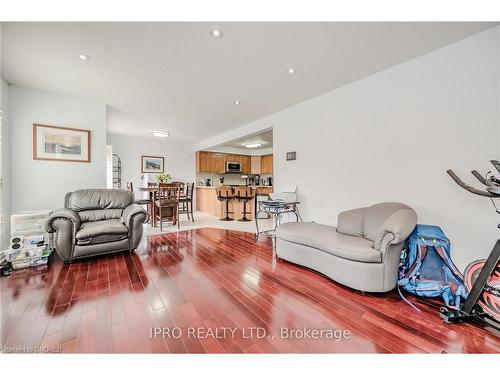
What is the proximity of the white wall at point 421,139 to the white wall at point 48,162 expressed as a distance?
4064 mm

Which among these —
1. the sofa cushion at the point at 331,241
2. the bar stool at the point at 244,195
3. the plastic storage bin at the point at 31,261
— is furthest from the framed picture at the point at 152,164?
the sofa cushion at the point at 331,241

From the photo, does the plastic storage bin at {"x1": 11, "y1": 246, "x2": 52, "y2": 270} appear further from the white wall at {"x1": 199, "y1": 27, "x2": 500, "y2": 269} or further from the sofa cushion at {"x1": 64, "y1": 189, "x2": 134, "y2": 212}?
the white wall at {"x1": 199, "y1": 27, "x2": 500, "y2": 269}

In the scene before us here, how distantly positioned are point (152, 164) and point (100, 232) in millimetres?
4699

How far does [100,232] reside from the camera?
8.83 feet

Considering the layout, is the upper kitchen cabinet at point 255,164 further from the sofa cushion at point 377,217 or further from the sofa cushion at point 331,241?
the sofa cushion at point 377,217

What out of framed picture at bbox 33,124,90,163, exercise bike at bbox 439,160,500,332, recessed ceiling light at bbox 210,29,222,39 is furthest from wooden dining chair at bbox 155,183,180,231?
exercise bike at bbox 439,160,500,332

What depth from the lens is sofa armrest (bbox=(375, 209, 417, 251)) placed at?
5.88 feet

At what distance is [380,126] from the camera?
8.46 feet

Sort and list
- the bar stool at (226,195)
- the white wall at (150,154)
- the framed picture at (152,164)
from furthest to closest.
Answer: the framed picture at (152,164), the white wall at (150,154), the bar stool at (226,195)

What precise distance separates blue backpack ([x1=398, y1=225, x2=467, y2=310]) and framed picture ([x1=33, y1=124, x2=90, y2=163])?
5079 millimetres

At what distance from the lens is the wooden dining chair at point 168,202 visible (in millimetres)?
4738
